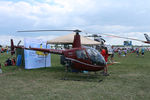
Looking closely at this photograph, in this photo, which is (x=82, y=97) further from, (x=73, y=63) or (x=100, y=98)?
(x=73, y=63)

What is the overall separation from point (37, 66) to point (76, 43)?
5068 mm

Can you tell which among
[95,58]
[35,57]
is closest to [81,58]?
[95,58]

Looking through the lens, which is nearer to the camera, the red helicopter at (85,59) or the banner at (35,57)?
the red helicopter at (85,59)

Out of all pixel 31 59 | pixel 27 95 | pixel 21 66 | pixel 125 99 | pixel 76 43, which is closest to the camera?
pixel 125 99

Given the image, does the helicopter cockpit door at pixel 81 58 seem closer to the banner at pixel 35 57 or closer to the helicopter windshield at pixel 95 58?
the helicopter windshield at pixel 95 58

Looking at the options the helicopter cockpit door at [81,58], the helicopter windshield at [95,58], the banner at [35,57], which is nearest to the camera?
the helicopter windshield at [95,58]

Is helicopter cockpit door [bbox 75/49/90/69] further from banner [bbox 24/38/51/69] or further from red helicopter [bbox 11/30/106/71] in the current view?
banner [bbox 24/38/51/69]

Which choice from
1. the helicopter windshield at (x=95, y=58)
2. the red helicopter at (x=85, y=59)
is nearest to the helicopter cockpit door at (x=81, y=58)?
the red helicopter at (x=85, y=59)

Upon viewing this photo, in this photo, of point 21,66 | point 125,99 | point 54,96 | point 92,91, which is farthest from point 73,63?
point 21,66

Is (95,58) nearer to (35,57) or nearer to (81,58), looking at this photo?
(81,58)

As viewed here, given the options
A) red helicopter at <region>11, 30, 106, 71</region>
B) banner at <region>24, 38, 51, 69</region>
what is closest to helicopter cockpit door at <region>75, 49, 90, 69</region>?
red helicopter at <region>11, 30, 106, 71</region>

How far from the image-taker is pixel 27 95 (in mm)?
6141

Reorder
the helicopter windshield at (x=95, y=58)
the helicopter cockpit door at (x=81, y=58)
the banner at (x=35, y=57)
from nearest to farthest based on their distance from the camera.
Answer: the helicopter windshield at (x=95, y=58), the helicopter cockpit door at (x=81, y=58), the banner at (x=35, y=57)

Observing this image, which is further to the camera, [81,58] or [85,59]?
[81,58]
